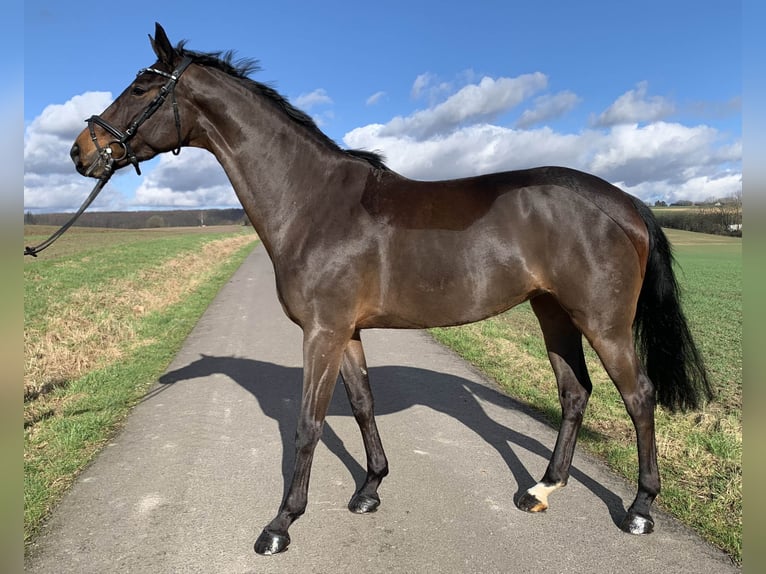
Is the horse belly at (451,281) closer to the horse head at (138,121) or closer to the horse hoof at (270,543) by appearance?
the horse hoof at (270,543)

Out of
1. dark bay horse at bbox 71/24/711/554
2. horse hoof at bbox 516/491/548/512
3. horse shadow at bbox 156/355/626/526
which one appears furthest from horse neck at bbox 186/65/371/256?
horse hoof at bbox 516/491/548/512

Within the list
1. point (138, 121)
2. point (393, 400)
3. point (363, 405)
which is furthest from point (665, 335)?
point (138, 121)

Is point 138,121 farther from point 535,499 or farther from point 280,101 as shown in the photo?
point 535,499

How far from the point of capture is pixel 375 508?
373cm

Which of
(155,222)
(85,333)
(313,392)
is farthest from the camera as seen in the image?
(155,222)

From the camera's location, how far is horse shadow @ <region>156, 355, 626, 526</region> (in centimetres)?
435

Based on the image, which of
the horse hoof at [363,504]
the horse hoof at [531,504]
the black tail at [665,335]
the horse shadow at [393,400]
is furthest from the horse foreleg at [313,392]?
the black tail at [665,335]

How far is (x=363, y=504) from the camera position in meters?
3.72

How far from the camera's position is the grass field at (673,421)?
3.59m

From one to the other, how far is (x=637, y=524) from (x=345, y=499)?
2.02m

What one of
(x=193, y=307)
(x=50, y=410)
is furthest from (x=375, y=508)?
(x=193, y=307)

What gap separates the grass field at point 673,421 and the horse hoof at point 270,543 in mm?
2666

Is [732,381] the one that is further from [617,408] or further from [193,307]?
[193,307]

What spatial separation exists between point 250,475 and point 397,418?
187 cm
